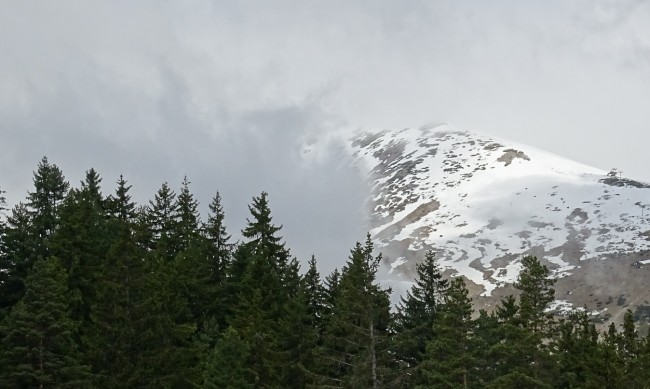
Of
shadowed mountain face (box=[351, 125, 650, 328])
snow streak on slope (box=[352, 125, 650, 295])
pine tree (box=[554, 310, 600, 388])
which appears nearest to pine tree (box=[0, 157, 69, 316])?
pine tree (box=[554, 310, 600, 388])

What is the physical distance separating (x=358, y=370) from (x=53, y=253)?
88.9 feet

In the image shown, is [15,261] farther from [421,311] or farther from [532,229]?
[532,229]

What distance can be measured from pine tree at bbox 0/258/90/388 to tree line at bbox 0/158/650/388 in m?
0.07

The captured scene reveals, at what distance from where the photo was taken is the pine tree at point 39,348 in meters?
28.9

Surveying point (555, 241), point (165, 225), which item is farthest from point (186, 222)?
point (555, 241)

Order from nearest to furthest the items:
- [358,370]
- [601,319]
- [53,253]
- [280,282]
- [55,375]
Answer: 1. [358,370]
2. [55,375]
3. [53,253]
4. [280,282]
5. [601,319]

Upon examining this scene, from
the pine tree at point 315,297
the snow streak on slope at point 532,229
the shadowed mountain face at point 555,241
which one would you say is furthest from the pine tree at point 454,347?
the snow streak on slope at point 532,229

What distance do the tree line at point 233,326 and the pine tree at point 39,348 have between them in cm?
7

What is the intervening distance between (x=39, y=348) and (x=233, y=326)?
15.1 metres

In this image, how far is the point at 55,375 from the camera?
29.5 m

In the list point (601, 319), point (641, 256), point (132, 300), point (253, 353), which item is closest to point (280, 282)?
point (253, 353)

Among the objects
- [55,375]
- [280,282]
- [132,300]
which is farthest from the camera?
[280,282]

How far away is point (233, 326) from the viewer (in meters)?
42.6

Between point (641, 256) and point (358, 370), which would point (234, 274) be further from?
point (641, 256)
